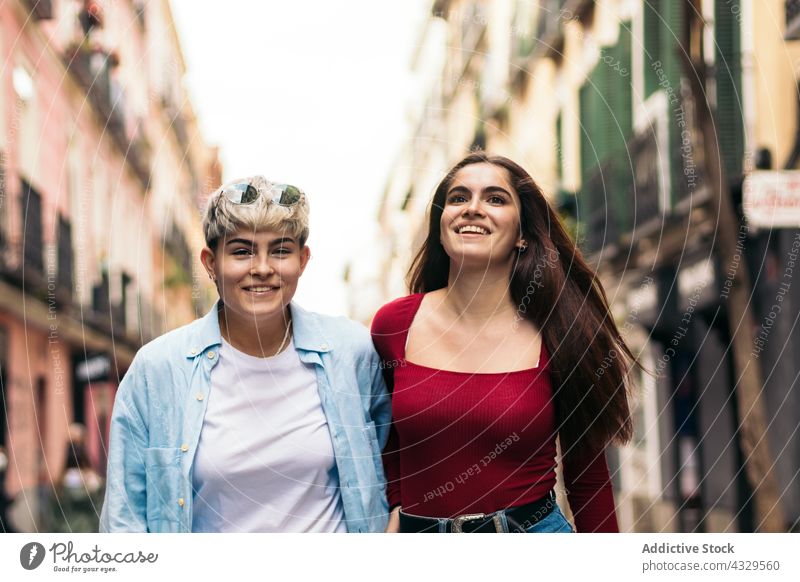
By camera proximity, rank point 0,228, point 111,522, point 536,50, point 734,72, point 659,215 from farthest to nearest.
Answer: point 536,50
point 659,215
point 0,228
point 734,72
point 111,522

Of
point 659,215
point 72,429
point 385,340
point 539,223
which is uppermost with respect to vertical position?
point 539,223

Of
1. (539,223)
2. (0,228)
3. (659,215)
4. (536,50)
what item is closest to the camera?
(539,223)

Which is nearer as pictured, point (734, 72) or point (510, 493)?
point (510, 493)

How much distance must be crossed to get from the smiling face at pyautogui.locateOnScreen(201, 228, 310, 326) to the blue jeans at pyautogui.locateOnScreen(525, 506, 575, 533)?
0.99m

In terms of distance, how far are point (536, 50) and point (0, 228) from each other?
7099 millimetres

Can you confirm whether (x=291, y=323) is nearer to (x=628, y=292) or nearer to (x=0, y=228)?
(x=0, y=228)

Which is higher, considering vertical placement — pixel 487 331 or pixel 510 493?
pixel 487 331

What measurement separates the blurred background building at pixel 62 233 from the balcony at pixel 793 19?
4.57 metres

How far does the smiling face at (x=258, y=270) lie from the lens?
3.32 metres

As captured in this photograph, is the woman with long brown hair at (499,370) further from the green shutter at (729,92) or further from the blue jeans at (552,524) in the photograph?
the green shutter at (729,92)

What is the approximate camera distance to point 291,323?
355 centimetres

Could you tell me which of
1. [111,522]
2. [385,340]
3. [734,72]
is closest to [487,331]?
[385,340]

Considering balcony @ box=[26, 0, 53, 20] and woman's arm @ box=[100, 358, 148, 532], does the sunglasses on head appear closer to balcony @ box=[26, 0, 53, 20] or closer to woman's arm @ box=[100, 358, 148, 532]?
woman's arm @ box=[100, 358, 148, 532]

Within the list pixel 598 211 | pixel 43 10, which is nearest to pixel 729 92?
pixel 598 211
